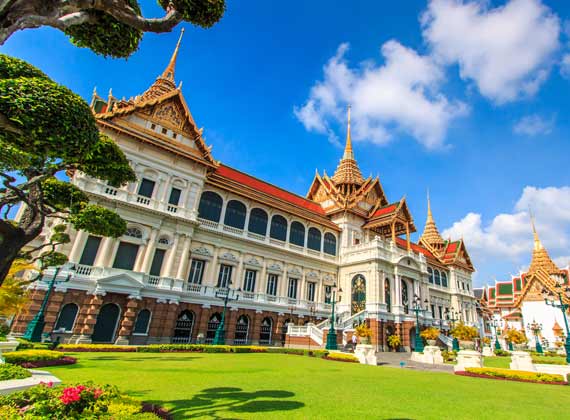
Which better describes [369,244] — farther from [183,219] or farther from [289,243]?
[183,219]

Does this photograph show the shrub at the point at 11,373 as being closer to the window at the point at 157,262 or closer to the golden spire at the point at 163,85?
the window at the point at 157,262

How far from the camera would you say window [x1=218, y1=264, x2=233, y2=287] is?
2367 cm

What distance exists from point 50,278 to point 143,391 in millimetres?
13605

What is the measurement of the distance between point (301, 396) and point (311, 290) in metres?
22.7

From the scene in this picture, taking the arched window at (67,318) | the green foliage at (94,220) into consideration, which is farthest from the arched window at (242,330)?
the green foliage at (94,220)

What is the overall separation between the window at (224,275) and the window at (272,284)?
12.4 ft

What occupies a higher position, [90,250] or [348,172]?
[348,172]

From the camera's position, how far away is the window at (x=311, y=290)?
28559 millimetres

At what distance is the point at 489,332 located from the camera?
59.9 m

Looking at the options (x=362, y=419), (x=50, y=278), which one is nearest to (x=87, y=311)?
(x=50, y=278)

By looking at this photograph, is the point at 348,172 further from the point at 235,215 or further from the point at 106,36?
the point at 106,36

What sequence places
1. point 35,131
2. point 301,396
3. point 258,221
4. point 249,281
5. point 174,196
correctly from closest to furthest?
point 35,131, point 301,396, point 174,196, point 249,281, point 258,221

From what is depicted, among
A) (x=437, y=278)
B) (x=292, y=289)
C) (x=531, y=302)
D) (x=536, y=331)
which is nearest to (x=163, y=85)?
(x=292, y=289)

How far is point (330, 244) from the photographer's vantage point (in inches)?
1267
